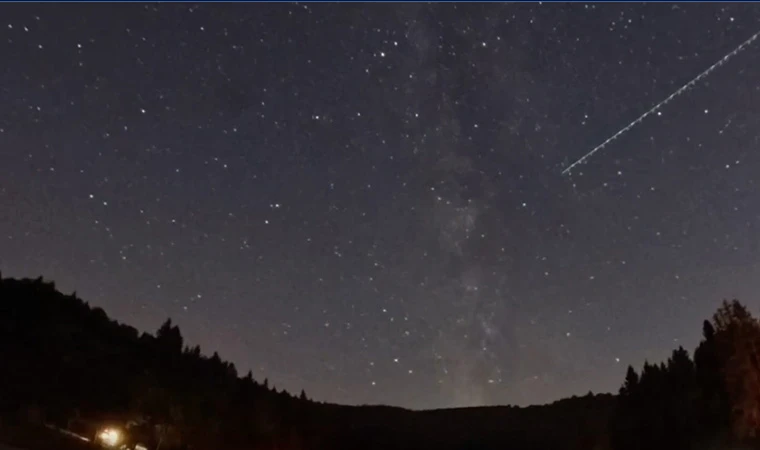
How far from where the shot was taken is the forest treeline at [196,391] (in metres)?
40.7

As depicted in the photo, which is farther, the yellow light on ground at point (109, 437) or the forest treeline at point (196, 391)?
the forest treeline at point (196, 391)

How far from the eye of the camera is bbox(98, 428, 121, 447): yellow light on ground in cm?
3612

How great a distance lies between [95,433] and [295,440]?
110 feet

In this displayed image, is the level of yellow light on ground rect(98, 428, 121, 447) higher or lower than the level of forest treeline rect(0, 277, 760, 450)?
lower

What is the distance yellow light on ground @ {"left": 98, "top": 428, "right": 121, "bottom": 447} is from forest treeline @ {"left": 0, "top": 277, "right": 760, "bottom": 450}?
154 centimetres

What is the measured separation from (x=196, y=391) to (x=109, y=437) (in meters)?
27.6

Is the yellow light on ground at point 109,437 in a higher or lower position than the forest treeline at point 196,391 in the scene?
lower

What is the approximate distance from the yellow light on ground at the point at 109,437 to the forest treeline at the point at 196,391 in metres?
1.54

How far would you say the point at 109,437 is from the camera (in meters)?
36.5

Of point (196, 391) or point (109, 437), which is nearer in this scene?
point (109, 437)

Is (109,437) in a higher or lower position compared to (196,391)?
lower

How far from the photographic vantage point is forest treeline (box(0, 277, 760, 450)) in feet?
133

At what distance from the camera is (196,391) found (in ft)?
209

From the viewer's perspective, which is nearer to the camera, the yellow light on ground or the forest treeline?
the yellow light on ground
